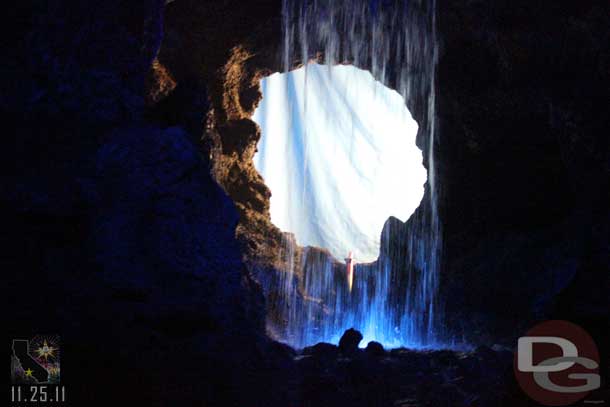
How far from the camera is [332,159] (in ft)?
67.5

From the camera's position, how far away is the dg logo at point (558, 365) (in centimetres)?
457

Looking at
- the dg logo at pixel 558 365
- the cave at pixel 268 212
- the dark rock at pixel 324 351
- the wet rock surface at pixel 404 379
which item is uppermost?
the cave at pixel 268 212

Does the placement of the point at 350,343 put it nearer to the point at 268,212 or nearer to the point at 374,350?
the point at 374,350

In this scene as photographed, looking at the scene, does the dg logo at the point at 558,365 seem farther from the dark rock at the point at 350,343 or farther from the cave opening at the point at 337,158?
the cave opening at the point at 337,158

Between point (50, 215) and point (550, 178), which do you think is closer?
point (50, 215)

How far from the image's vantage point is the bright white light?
18.0 m

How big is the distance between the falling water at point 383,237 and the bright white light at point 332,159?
640 centimetres

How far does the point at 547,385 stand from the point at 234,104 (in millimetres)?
7363

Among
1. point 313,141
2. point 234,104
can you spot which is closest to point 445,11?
point 234,104

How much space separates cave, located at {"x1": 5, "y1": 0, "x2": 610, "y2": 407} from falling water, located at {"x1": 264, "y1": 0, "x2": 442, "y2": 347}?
0.16 feet

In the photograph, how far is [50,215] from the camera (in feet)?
14.0

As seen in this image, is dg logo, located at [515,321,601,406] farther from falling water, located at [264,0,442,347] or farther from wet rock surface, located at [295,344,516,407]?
falling water, located at [264,0,442,347]

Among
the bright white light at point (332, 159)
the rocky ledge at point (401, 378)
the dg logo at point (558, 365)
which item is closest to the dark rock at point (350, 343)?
the rocky ledge at point (401, 378)

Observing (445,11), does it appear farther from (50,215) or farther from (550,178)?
(50,215)
